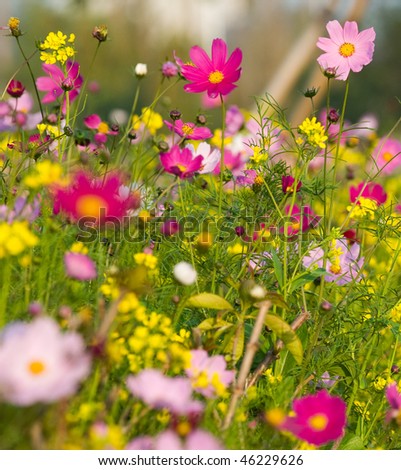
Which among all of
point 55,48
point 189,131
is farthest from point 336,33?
point 55,48

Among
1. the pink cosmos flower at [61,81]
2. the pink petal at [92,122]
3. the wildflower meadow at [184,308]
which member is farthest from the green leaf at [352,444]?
the pink petal at [92,122]

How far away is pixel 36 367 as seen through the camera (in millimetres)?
909

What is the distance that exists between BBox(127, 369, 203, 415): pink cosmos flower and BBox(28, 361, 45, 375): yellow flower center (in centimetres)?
18

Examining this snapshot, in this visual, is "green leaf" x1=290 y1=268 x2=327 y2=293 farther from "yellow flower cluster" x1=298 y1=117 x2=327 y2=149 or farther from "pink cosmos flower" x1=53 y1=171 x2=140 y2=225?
"pink cosmos flower" x1=53 y1=171 x2=140 y2=225

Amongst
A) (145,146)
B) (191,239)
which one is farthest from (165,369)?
(145,146)

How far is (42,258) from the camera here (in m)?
1.30

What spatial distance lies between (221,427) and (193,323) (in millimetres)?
423

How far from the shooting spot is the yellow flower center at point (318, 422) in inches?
44.6

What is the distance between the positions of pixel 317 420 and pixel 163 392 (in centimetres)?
25

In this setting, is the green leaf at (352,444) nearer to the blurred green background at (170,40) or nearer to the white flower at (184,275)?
the white flower at (184,275)

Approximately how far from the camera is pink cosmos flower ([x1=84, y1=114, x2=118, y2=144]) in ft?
6.32

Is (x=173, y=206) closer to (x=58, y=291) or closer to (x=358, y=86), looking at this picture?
(x=58, y=291)

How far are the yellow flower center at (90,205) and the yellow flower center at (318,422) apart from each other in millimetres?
459

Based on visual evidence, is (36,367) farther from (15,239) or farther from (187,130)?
(187,130)
